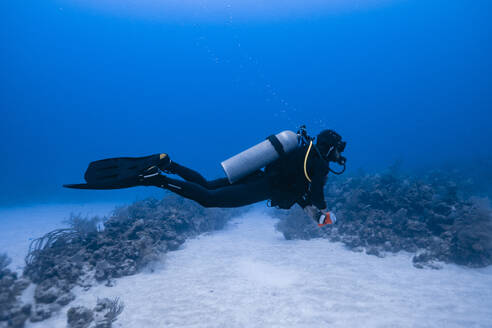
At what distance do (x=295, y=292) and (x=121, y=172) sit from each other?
485cm

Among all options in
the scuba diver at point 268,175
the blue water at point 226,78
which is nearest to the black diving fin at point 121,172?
the scuba diver at point 268,175

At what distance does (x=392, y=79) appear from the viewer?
5433 inches

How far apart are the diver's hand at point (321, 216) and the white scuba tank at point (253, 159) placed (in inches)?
44.6

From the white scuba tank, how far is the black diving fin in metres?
1.24

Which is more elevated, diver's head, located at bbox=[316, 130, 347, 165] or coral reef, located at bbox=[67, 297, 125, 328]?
diver's head, located at bbox=[316, 130, 347, 165]

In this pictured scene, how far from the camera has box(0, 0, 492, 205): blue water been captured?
90375 millimetres

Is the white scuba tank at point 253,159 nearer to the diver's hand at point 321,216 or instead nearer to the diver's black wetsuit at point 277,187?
the diver's black wetsuit at point 277,187

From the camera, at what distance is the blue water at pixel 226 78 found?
9038 cm

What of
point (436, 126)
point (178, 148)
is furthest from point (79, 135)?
point (436, 126)

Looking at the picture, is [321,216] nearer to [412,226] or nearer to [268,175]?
[268,175]

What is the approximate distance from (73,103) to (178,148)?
6906cm

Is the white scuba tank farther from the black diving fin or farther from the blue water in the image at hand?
the blue water

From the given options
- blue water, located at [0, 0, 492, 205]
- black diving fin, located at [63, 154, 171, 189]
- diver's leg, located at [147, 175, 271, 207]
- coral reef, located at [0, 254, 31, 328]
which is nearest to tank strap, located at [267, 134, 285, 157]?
diver's leg, located at [147, 175, 271, 207]

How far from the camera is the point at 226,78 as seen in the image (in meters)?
140
